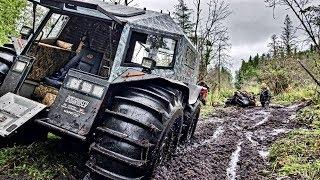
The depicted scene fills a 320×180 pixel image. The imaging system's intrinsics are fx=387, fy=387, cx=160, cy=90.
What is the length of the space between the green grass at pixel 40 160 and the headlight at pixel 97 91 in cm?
105

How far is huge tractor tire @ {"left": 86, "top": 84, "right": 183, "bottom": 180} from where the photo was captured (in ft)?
13.0

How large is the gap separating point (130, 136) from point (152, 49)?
2.08m

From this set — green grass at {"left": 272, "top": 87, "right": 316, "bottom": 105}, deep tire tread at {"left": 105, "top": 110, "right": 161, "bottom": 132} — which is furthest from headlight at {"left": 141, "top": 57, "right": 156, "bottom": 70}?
green grass at {"left": 272, "top": 87, "right": 316, "bottom": 105}

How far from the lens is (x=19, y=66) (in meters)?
5.20

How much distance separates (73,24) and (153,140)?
3.44 m

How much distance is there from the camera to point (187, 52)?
24.4 feet

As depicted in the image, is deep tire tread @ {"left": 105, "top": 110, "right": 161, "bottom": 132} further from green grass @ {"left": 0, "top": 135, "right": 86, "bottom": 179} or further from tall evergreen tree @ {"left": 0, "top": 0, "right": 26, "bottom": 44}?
tall evergreen tree @ {"left": 0, "top": 0, "right": 26, "bottom": 44}

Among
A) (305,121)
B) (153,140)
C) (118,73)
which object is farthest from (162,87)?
(305,121)

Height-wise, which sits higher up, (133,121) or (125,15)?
(125,15)

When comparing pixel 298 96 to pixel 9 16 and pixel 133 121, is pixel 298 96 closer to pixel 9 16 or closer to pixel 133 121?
Result: pixel 9 16

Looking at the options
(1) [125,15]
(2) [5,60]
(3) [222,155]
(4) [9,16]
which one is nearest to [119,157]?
(1) [125,15]

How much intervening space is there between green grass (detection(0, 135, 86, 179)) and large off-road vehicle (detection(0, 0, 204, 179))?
22cm

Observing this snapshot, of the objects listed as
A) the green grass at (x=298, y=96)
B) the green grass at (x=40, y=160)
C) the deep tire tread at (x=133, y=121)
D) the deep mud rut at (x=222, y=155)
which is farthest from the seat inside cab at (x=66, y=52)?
the green grass at (x=298, y=96)

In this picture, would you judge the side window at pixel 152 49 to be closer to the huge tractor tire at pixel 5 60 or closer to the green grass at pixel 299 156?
the huge tractor tire at pixel 5 60
